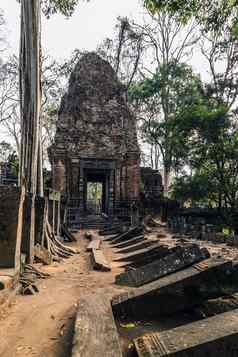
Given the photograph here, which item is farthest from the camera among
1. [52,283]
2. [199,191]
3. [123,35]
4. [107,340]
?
[123,35]

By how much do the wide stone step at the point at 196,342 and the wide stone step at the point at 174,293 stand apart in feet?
2.58

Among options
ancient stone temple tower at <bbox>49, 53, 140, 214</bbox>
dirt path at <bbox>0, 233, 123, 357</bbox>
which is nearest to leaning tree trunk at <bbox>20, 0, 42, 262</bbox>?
dirt path at <bbox>0, 233, 123, 357</bbox>

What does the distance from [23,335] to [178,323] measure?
139 centimetres

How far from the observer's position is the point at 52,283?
14.3 ft

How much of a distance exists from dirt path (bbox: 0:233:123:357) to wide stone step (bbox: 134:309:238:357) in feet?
2.12

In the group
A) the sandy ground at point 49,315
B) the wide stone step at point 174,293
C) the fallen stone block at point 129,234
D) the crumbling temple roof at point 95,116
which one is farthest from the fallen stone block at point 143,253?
the crumbling temple roof at point 95,116

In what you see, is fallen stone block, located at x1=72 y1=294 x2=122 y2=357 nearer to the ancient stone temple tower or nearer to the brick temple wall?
the brick temple wall

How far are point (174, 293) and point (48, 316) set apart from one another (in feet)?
4.20

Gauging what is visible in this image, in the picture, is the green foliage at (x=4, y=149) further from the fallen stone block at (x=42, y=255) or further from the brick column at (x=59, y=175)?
the fallen stone block at (x=42, y=255)

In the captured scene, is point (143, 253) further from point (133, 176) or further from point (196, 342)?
point (133, 176)

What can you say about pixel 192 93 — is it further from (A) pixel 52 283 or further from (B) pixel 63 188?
(A) pixel 52 283

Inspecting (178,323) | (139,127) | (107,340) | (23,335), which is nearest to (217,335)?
(107,340)

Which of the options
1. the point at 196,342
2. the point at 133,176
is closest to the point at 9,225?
the point at 196,342

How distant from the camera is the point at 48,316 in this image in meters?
3.01
